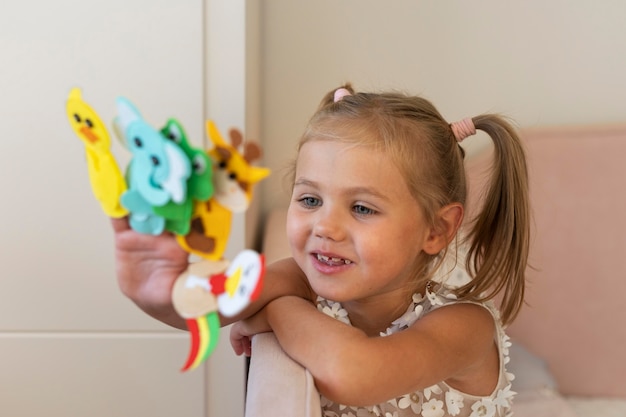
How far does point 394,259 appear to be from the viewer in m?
0.87

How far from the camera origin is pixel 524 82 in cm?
158

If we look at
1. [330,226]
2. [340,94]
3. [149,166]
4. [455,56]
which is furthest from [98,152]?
[455,56]

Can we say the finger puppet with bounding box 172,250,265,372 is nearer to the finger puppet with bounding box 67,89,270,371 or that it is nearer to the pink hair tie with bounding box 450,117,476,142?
the finger puppet with bounding box 67,89,270,371

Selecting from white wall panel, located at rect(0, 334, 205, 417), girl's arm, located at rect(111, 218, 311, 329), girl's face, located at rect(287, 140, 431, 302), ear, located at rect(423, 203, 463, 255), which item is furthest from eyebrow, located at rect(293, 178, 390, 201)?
white wall panel, located at rect(0, 334, 205, 417)

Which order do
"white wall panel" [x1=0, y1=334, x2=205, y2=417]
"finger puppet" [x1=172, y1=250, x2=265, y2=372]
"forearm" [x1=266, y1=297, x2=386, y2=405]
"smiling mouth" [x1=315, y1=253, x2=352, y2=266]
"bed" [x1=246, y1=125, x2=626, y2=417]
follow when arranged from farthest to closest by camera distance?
"bed" [x1=246, y1=125, x2=626, y2=417] < "white wall panel" [x1=0, y1=334, x2=205, y2=417] < "smiling mouth" [x1=315, y1=253, x2=352, y2=266] < "forearm" [x1=266, y1=297, x2=386, y2=405] < "finger puppet" [x1=172, y1=250, x2=265, y2=372]

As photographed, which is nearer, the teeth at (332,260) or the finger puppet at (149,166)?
the finger puppet at (149,166)

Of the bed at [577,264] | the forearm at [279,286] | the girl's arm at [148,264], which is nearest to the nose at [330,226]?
the forearm at [279,286]

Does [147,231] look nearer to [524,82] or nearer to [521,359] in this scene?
[521,359]

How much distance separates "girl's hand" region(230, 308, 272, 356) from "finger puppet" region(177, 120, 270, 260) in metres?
0.34

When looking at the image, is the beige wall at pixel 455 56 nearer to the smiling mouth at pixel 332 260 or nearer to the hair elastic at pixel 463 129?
the hair elastic at pixel 463 129

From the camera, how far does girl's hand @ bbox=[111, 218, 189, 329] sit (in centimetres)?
59

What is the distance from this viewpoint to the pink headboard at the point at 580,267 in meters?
1.46

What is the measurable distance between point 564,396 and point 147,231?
1.15 meters

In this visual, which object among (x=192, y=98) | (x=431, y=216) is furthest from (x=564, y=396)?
(x=192, y=98)
